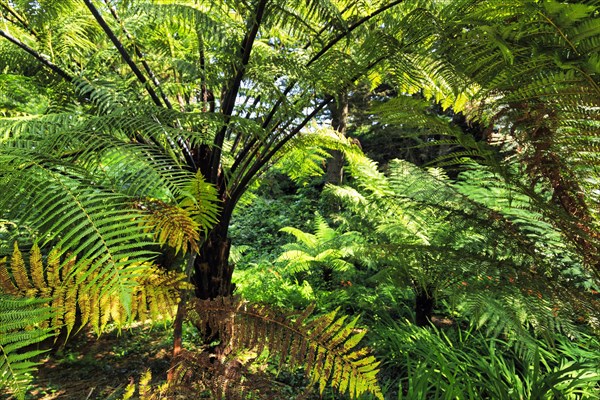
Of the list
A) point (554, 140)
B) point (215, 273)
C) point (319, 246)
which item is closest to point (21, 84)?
point (215, 273)

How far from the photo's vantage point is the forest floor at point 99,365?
1.67 metres

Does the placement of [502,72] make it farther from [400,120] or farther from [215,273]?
[215,273]

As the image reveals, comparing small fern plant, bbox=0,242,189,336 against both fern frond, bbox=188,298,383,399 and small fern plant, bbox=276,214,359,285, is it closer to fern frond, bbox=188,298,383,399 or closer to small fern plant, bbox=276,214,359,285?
fern frond, bbox=188,298,383,399

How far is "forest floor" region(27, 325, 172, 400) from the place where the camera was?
5.48ft

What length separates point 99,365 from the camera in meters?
1.94

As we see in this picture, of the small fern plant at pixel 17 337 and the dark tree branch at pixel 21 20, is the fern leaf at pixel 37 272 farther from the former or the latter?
the dark tree branch at pixel 21 20

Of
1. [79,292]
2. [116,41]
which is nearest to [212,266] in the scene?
[116,41]

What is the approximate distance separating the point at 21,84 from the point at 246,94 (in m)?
0.90

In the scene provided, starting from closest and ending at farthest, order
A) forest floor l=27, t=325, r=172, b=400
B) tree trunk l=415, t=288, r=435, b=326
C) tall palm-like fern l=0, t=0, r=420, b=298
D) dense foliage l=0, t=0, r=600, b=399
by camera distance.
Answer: dense foliage l=0, t=0, r=600, b=399, tall palm-like fern l=0, t=0, r=420, b=298, forest floor l=27, t=325, r=172, b=400, tree trunk l=415, t=288, r=435, b=326

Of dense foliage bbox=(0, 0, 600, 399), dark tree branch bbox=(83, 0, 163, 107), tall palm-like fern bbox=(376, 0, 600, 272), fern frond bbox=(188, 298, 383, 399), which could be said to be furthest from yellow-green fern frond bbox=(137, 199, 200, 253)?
dark tree branch bbox=(83, 0, 163, 107)

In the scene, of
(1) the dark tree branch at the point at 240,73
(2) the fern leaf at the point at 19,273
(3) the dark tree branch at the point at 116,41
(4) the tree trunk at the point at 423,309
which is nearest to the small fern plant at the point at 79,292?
(2) the fern leaf at the point at 19,273

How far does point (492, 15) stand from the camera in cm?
89

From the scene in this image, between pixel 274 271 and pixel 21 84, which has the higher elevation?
pixel 21 84

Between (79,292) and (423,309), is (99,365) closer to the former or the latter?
(79,292)
